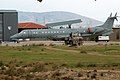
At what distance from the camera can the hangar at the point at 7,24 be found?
125000mm

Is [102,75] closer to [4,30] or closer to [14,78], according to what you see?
[14,78]

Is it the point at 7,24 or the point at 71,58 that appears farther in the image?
the point at 7,24

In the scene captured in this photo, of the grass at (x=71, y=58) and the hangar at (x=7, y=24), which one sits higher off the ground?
the hangar at (x=7, y=24)

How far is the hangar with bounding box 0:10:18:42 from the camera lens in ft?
Answer: 410

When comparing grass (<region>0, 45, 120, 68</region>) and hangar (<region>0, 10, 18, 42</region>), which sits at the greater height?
hangar (<region>0, 10, 18, 42</region>)

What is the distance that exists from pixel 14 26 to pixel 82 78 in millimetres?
105701

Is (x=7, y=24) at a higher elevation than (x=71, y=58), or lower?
higher

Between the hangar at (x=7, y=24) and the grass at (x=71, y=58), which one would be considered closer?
the grass at (x=71, y=58)

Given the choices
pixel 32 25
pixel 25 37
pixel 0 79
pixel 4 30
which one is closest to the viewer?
pixel 0 79

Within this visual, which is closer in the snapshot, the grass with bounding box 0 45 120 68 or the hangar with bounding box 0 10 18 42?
the grass with bounding box 0 45 120 68

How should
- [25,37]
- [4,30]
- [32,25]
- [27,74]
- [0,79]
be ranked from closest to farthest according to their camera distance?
[0,79], [27,74], [25,37], [4,30], [32,25]

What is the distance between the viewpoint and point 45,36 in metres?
110

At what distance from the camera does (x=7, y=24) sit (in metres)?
125

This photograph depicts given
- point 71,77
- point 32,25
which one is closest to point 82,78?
point 71,77
